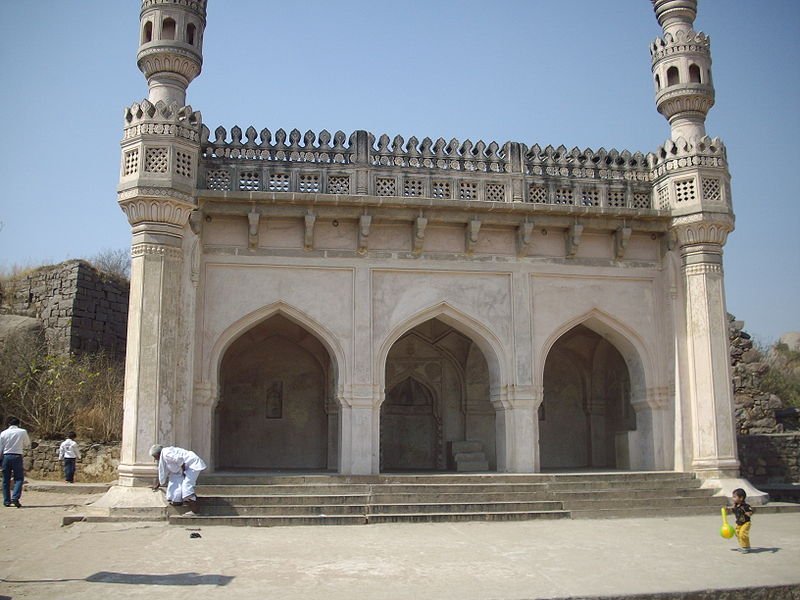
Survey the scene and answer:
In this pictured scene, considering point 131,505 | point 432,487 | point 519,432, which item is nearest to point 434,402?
point 519,432

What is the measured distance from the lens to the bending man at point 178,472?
10.6m

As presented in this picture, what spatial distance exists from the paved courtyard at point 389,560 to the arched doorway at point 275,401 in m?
5.93

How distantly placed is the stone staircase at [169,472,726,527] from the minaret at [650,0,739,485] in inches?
32.9

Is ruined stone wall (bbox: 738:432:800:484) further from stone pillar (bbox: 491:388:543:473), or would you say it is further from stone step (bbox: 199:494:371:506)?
stone step (bbox: 199:494:371:506)

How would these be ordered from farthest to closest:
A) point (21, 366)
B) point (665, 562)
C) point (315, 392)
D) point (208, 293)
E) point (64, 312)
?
1. point (64, 312)
2. point (21, 366)
3. point (315, 392)
4. point (208, 293)
5. point (665, 562)

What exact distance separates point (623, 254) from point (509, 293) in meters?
2.20

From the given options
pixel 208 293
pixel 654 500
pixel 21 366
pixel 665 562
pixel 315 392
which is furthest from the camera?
pixel 21 366

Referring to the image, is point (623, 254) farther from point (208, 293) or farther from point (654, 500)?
point (208, 293)

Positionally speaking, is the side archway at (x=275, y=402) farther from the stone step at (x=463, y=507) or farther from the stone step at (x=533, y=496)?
the stone step at (x=463, y=507)

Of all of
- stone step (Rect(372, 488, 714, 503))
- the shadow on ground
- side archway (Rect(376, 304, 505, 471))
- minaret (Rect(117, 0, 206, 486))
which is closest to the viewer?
the shadow on ground

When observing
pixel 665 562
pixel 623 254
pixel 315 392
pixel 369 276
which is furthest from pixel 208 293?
pixel 665 562

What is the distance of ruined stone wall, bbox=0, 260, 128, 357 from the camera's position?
21125 mm

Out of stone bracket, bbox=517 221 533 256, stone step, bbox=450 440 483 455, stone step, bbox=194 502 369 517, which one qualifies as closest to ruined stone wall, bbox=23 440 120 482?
stone step, bbox=194 502 369 517

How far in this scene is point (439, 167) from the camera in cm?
1397
